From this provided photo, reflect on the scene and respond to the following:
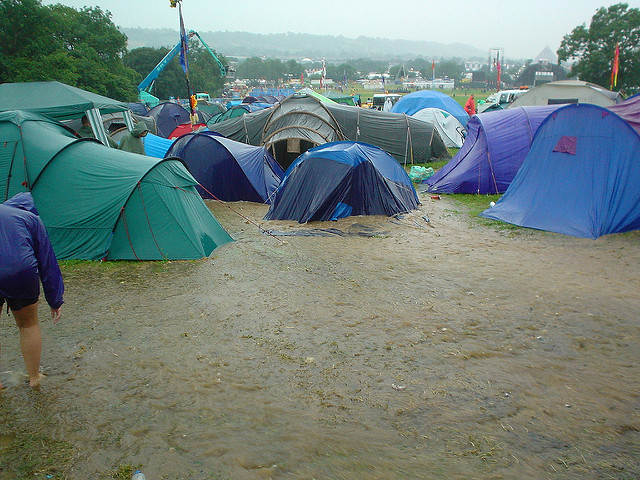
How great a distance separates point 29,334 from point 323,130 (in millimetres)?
12843

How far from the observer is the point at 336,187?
1074 centimetres

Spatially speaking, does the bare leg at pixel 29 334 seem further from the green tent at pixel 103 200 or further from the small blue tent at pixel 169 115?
the small blue tent at pixel 169 115

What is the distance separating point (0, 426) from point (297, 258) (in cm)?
516

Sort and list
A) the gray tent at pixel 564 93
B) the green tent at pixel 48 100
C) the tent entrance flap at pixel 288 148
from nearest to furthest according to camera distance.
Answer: the green tent at pixel 48 100 → the tent entrance flap at pixel 288 148 → the gray tent at pixel 564 93

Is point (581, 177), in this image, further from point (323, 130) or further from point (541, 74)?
point (541, 74)

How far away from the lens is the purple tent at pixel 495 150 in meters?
13.2

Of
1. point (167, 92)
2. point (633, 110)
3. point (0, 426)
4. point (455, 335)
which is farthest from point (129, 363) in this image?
point (167, 92)

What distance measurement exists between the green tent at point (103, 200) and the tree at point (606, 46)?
37705 mm

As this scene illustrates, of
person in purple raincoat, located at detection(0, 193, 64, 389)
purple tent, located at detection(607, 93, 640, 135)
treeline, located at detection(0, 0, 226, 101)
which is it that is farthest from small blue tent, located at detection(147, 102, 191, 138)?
person in purple raincoat, located at detection(0, 193, 64, 389)

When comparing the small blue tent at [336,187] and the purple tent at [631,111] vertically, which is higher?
the purple tent at [631,111]

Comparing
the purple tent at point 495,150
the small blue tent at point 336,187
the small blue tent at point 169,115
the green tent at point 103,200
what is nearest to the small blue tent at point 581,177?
the small blue tent at point 336,187

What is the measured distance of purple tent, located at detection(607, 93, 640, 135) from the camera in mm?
9922

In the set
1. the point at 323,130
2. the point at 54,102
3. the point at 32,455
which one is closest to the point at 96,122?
the point at 54,102

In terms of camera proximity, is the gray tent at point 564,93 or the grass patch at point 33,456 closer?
the grass patch at point 33,456
